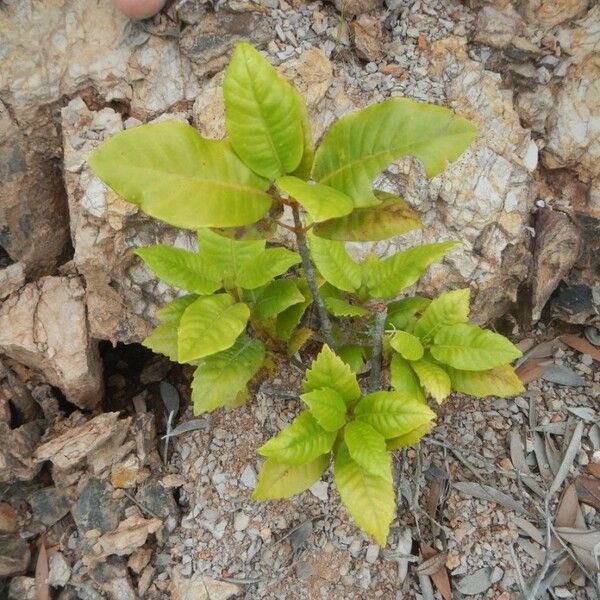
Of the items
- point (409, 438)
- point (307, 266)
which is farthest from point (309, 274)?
point (409, 438)

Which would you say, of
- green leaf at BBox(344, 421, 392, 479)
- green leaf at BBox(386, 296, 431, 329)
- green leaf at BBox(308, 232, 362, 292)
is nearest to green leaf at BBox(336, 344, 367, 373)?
green leaf at BBox(386, 296, 431, 329)

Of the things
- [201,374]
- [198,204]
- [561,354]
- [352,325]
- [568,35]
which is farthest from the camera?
[561,354]

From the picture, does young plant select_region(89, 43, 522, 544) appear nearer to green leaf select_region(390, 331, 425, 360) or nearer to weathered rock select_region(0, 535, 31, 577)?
green leaf select_region(390, 331, 425, 360)

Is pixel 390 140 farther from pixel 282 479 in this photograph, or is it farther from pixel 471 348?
pixel 282 479

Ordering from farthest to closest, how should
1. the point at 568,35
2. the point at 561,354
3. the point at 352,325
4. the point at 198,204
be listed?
the point at 561,354 < the point at 568,35 < the point at 352,325 < the point at 198,204

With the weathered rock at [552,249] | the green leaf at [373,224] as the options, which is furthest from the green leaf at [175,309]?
the weathered rock at [552,249]

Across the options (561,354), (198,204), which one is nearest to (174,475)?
(198,204)

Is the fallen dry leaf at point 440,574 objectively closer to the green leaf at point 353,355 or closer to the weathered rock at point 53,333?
the green leaf at point 353,355

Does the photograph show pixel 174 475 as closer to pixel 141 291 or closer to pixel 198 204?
pixel 141 291
